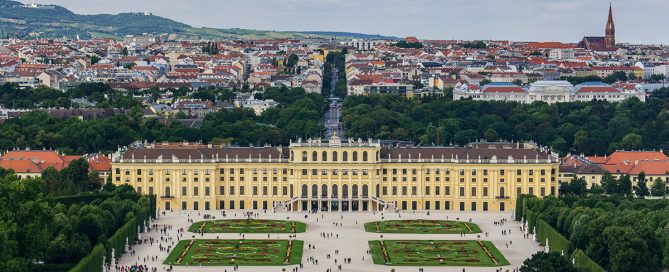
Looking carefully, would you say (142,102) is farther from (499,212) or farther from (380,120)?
(499,212)

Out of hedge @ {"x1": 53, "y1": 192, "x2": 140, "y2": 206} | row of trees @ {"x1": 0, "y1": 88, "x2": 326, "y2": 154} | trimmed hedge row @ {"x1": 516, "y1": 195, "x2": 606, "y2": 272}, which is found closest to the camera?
trimmed hedge row @ {"x1": 516, "y1": 195, "x2": 606, "y2": 272}

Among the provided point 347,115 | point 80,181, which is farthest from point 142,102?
point 80,181

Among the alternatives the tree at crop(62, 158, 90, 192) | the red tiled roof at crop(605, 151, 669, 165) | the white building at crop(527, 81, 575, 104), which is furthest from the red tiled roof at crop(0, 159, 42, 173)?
the white building at crop(527, 81, 575, 104)

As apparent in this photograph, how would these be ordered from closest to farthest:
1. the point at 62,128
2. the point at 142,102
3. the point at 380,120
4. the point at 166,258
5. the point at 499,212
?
the point at 166,258, the point at 499,212, the point at 62,128, the point at 380,120, the point at 142,102

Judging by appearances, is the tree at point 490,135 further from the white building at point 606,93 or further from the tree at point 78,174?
the tree at point 78,174

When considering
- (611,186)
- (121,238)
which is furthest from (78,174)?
(611,186)

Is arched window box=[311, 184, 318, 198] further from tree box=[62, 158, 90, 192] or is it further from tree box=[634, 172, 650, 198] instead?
tree box=[634, 172, 650, 198]

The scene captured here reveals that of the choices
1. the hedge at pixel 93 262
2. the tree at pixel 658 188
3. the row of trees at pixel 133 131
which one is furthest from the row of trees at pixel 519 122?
the hedge at pixel 93 262
